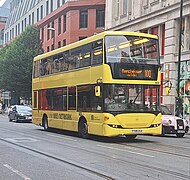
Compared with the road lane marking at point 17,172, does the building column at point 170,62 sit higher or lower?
higher

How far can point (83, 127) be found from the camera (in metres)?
19.7

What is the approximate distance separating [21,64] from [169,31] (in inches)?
1059

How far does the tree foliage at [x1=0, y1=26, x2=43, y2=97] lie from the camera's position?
55250mm

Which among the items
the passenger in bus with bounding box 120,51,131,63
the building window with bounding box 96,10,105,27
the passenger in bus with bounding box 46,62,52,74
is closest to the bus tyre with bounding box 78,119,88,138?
the passenger in bus with bounding box 120,51,131,63

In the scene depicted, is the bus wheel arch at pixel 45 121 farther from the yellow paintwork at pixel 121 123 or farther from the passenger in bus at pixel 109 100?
the passenger in bus at pixel 109 100

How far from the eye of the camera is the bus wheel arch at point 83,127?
63.6ft

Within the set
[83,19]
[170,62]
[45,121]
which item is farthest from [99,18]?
[45,121]

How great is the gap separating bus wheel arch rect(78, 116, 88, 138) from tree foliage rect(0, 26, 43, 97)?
118ft

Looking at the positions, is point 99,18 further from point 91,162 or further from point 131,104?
point 91,162

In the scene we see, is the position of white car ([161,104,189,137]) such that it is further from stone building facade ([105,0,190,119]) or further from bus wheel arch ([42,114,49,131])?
stone building facade ([105,0,190,119])

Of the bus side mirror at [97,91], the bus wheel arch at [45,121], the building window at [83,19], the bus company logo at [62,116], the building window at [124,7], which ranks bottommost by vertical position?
the bus wheel arch at [45,121]

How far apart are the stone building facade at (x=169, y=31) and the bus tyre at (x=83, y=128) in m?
13.0

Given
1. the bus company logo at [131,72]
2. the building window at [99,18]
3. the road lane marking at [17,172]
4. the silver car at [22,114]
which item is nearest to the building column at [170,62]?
the silver car at [22,114]

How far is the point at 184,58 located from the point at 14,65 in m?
29.1
